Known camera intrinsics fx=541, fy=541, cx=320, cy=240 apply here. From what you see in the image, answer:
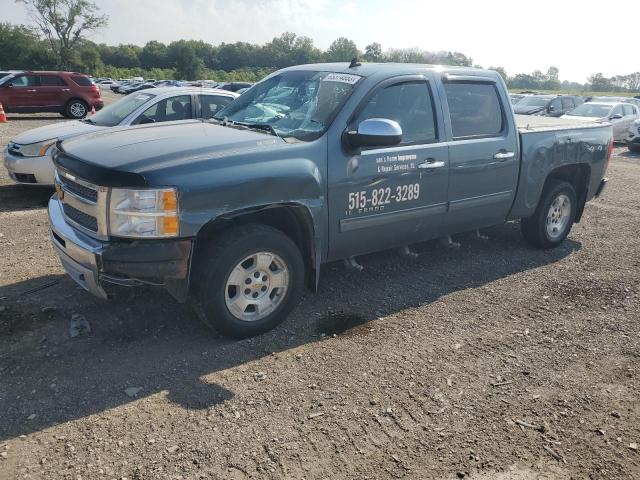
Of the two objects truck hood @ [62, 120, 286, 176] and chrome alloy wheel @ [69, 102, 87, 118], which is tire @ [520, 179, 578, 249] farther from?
chrome alloy wheel @ [69, 102, 87, 118]

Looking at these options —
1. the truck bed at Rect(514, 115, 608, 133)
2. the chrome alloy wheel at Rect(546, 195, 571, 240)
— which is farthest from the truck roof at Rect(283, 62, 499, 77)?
the chrome alloy wheel at Rect(546, 195, 571, 240)

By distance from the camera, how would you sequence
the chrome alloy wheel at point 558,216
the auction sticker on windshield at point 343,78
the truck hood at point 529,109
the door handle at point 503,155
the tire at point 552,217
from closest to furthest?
the auction sticker on windshield at point 343,78
the door handle at point 503,155
the tire at point 552,217
the chrome alloy wheel at point 558,216
the truck hood at point 529,109

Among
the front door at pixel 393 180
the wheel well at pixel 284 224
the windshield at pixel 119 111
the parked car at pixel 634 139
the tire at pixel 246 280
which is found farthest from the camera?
the parked car at pixel 634 139

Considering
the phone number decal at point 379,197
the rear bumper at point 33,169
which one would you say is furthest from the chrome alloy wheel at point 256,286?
the rear bumper at point 33,169

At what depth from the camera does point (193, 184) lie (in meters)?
3.39

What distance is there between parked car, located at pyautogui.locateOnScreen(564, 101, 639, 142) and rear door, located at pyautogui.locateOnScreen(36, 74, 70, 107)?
17.7 metres

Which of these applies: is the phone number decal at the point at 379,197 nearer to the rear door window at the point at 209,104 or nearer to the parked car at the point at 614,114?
the rear door window at the point at 209,104

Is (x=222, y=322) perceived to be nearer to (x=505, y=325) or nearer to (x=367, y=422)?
(x=367, y=422)

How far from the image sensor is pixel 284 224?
4.11 metres

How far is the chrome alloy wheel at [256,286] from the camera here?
12.4 ft

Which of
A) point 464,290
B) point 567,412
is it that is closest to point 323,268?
point 464,290

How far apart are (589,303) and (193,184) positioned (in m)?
3.66

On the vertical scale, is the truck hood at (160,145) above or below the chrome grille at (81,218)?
above

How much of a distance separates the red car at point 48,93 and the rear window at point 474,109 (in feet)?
60.7
